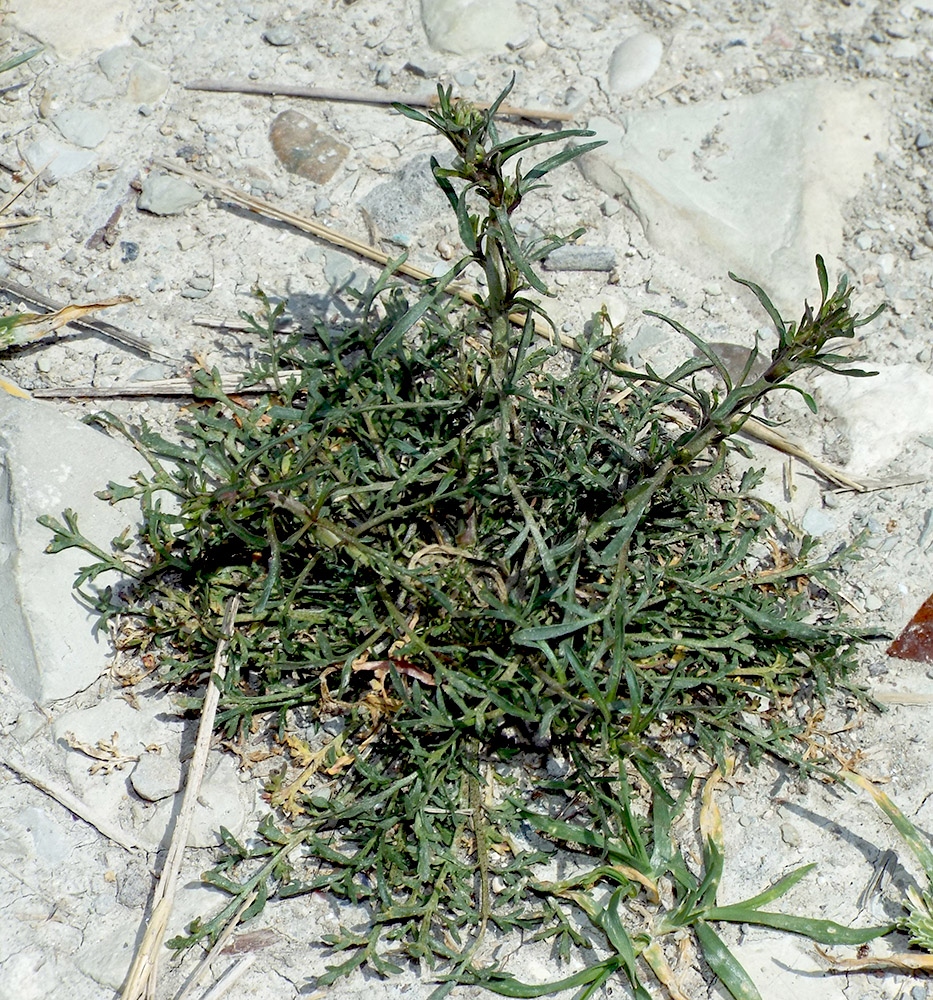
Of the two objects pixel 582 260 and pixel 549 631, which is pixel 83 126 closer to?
pixel 582 260

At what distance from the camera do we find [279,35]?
402 cm

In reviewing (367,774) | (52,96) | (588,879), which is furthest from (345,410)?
(52,96)

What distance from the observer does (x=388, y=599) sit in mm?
2660

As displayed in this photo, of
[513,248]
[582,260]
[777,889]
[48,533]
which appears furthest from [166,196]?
[777,889]

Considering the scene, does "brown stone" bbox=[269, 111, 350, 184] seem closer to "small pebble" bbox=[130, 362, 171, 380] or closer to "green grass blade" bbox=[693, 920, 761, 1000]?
"small pebble" bbox=[130, 362, 171, 380]

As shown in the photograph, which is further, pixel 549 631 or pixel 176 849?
pixel 176 849

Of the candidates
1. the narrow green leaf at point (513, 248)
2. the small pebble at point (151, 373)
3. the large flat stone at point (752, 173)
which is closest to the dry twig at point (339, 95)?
the large flat stone at point (752, 173)

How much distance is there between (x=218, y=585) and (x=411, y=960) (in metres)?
1.15

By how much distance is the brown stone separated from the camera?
3783 mm

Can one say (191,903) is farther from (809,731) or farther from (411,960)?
(809,731)

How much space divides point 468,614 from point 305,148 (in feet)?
6.95

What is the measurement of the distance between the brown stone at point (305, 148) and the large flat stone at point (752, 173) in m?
0.96

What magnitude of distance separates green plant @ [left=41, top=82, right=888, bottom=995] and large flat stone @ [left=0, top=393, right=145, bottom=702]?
0.07 meters

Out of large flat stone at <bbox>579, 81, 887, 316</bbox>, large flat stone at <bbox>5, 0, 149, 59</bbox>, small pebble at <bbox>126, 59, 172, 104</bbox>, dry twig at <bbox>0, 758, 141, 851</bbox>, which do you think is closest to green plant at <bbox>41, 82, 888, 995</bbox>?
dry twig at <bbox>0, 758, 141, 851</bbox>
